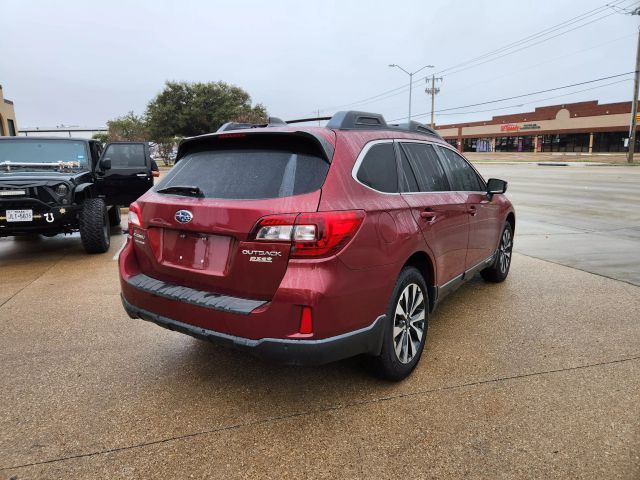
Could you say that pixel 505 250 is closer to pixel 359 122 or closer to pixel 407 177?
pixel 407 177

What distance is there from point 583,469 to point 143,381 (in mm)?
2707

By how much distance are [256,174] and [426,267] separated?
4.97ft

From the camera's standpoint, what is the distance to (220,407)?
2.96 m

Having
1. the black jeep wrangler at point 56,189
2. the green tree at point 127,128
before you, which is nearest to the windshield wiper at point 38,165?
the black jeep wrangler at point 56,189

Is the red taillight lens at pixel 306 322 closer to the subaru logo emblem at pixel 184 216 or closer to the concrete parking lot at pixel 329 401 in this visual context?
the concrete parking lot at pixel 329 401

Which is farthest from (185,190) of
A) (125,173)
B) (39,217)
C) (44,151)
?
(125,173)

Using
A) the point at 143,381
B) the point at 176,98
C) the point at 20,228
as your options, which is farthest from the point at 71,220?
the point at 176,98

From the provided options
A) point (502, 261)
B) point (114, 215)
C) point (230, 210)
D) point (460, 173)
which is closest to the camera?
point (230, 210)

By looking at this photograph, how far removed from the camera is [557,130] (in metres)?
64.0

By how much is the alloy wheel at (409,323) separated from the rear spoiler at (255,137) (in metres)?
1.07

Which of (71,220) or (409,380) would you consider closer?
(409,380)

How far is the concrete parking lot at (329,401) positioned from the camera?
245cm

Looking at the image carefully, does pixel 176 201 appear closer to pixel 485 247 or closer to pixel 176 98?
pixel 485 247

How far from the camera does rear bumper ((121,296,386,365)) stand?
8.30ft
